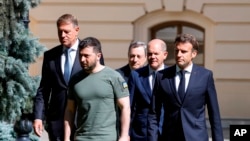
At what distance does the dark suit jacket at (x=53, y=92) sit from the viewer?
290 inches

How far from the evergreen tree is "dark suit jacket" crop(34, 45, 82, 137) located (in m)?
2.43

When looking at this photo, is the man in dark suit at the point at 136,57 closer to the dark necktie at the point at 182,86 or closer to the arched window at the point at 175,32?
the dark necktie at the point at 182,86

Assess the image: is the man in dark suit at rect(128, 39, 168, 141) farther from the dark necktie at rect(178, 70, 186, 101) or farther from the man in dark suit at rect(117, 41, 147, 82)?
the dark necktie at rect(178, 70, 186, 101)

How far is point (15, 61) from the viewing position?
10.0m

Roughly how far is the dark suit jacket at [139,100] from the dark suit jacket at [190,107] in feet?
2.66

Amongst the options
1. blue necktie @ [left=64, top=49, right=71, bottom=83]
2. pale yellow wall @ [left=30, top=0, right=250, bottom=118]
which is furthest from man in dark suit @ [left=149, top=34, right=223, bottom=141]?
pale yellow wall @ [left=30, top=0, right=250, bottom=118]

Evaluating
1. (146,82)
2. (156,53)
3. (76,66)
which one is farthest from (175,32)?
(76,66)

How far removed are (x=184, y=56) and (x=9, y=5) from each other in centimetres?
376

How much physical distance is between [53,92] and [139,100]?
92 centimetres

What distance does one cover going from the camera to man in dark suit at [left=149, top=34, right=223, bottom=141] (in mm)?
6836

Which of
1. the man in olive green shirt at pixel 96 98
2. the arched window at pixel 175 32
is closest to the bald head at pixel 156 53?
the man in olive green shirt at pixel 96 98

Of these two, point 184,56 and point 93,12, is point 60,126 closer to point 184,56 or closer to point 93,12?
point 184,56

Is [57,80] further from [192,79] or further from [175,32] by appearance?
[175,32]

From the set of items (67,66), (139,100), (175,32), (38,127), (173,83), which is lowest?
(38,127)
